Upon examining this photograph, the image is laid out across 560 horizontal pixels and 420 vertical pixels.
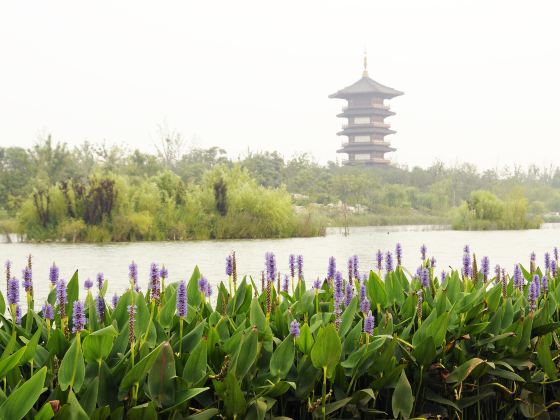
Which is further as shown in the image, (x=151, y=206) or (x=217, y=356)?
(x=151, y=206)

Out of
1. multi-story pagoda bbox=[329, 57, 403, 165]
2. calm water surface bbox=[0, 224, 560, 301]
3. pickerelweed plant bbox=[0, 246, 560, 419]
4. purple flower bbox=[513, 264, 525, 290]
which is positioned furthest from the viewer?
multi-story pagoda bbox=[329, 57, 403, 165]

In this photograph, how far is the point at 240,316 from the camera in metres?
3.13

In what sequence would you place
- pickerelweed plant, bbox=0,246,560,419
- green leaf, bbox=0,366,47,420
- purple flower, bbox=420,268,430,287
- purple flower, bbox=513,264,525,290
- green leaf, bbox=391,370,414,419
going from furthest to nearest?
purple flower, bbox=513,264,525,290 < purple flower, bbox=420,268,430,287 < green leaf, bbox=391,370,414,419 < pickerelweed plant, bbox=0,246,560,419 < green leaf, bbox=0,366,47,420

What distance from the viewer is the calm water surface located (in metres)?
12.7

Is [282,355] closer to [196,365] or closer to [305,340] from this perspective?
[305,340]

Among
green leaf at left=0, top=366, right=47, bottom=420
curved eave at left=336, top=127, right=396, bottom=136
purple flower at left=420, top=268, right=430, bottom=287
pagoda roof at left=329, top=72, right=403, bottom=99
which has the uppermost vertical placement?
pagoda roof at left=329, top=72, right=403, bottom=99

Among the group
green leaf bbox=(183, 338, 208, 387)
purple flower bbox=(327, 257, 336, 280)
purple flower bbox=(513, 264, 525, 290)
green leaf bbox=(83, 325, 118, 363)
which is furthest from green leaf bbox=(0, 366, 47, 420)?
purple flower bbox=(513, 264, 525, 290)

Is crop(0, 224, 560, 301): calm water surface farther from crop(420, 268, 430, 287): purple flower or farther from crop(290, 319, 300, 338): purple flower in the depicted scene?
crop(290, 319, 300, 338): purple flower

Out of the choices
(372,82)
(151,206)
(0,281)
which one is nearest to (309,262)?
(0,281)

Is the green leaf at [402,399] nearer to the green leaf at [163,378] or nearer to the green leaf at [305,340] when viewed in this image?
the green leaf at [305,340]

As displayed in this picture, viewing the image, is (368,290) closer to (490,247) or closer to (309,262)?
(309,262)

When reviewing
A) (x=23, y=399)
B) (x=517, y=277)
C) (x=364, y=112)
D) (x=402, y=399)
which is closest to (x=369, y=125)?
(x=364, y=112)

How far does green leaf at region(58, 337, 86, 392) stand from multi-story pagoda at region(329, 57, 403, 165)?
68366mm

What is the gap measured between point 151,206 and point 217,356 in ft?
67.9
